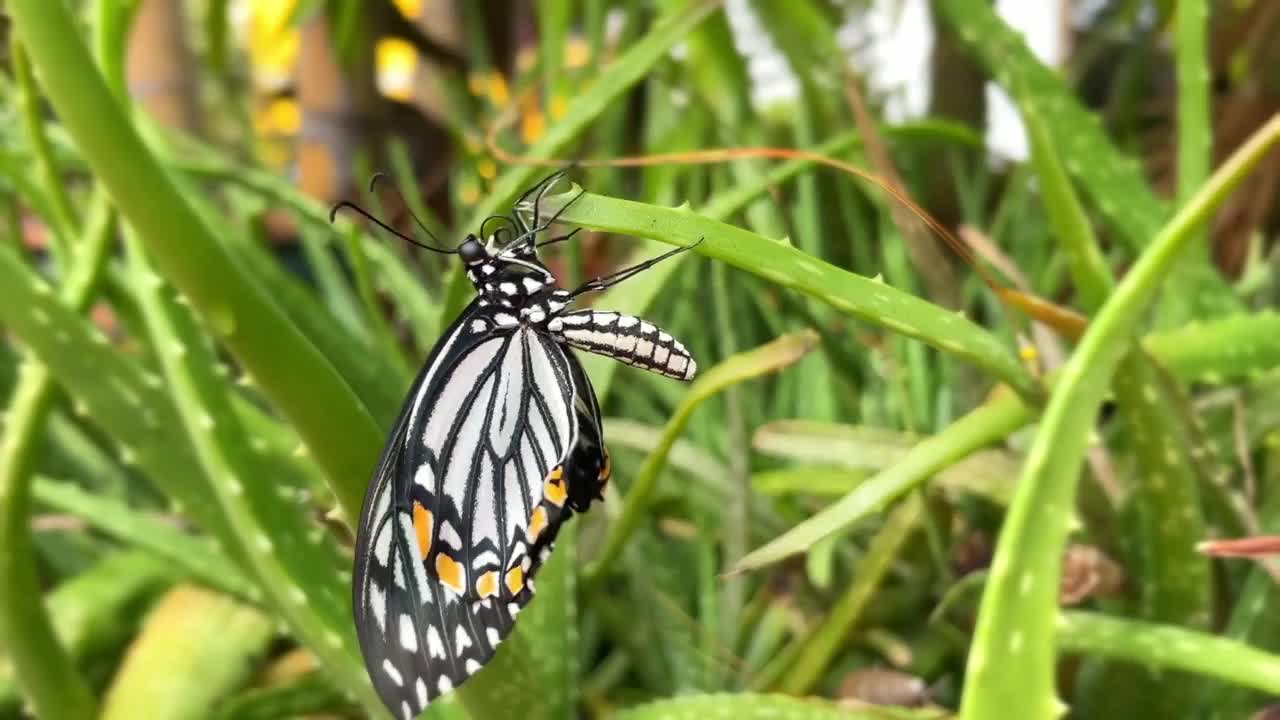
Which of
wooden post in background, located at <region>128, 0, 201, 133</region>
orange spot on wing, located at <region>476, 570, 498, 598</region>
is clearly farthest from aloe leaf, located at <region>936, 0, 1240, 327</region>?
wooden post in background, located at <region>128, 0, 201, 133</region>

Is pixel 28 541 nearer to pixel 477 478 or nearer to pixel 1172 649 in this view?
pixel 477 478

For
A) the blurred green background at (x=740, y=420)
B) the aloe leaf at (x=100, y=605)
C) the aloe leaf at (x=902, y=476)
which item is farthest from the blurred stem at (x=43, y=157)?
the aloe leaf at (x=902, y=476)

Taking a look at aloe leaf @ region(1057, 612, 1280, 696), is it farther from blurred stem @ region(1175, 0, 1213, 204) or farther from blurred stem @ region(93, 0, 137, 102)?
blurred stem @ region(93, 0, 137, 102)

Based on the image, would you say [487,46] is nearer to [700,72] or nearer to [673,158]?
[700,72]

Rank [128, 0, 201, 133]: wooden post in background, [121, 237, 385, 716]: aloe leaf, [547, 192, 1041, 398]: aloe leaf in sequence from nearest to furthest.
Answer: [547, 192, 1041, 398]: aloe leaf
[121, 237, 385, 716]: aloe leaf
[128, 0, 201, 133]: wooden post in background

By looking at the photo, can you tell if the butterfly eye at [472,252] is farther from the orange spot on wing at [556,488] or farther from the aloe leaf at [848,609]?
the aloe leaf at [848,609]

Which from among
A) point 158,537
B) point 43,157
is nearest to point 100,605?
point 158,537
